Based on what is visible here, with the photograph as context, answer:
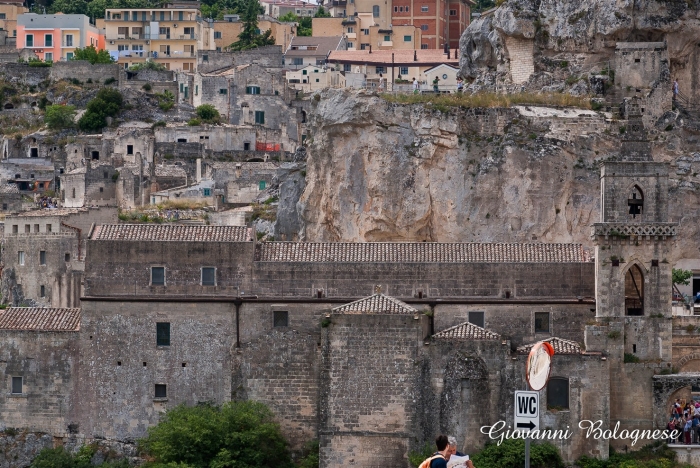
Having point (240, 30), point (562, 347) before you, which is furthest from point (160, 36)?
point (562, 347)

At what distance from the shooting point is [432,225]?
68.2 meters

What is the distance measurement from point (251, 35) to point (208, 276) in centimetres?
6640

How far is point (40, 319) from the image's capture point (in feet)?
193

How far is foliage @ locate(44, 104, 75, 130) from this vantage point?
10275cm

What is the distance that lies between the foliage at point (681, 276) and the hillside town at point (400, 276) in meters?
0.09

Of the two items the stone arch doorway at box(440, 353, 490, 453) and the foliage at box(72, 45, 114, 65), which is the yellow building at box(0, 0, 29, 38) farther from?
the stone arch doorway at box(440, 353, 490, 453)

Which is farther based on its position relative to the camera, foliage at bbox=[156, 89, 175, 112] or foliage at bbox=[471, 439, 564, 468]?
Answer: foliage at bbox=[156, 89, 175, 112]

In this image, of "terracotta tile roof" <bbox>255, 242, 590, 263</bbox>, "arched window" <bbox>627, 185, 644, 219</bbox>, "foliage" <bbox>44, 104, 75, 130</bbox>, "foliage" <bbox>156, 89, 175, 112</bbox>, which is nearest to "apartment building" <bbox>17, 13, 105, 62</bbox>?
"foliage" <bbox>156, 89, 175, 112</bbox>

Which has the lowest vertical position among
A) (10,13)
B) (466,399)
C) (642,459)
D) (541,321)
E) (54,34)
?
(642,459)

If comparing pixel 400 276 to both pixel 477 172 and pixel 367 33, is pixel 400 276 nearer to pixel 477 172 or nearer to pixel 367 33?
pixel 477 172

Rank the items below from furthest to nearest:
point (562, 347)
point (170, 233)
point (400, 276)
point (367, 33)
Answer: point (367, 33) < point (170, 233) < point (400, 276) < point (562, 347)

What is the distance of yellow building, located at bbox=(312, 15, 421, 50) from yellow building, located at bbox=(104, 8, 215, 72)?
9429 mm

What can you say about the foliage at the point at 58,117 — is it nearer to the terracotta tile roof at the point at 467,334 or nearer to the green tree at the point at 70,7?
the green tree at the point at 70,7

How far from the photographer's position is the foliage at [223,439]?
5534 cm
